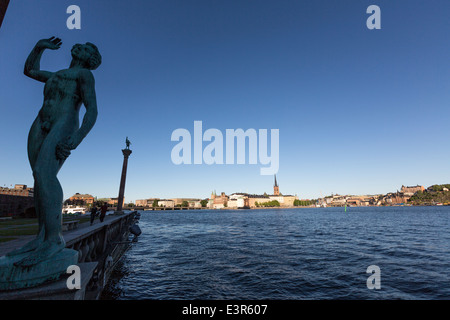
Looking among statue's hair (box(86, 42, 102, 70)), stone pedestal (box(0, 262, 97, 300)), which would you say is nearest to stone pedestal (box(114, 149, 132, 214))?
statue's hair (box(86, 42, 102, 70))

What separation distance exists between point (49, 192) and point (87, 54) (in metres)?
2.59

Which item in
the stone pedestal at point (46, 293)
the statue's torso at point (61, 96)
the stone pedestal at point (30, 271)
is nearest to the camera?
the stone pedestal at point (46, 293)

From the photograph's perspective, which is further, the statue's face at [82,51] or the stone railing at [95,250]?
the stone railing at [95,250]

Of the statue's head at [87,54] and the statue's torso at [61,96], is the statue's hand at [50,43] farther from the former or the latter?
the statue's torso at [61,96]

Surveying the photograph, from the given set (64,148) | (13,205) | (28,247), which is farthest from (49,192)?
(13,205)

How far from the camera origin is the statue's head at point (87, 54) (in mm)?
4016

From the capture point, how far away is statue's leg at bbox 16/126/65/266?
3180 mm

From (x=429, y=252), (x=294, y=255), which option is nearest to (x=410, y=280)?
(x=294, y=255)

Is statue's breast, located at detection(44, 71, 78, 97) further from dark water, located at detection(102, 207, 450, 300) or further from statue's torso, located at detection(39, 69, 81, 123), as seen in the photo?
dark water, located at detection(102, 207, 450, 300)

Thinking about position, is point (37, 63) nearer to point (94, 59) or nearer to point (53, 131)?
point (94, 59)

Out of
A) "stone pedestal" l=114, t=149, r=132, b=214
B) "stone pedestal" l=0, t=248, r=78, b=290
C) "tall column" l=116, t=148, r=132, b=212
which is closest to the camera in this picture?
"stone pedestal" l=0, t=248, r=78, b=290

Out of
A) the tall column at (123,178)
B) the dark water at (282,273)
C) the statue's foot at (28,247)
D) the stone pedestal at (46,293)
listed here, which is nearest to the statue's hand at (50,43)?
the statue's foot at (28,247)

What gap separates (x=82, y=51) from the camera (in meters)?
4.05
